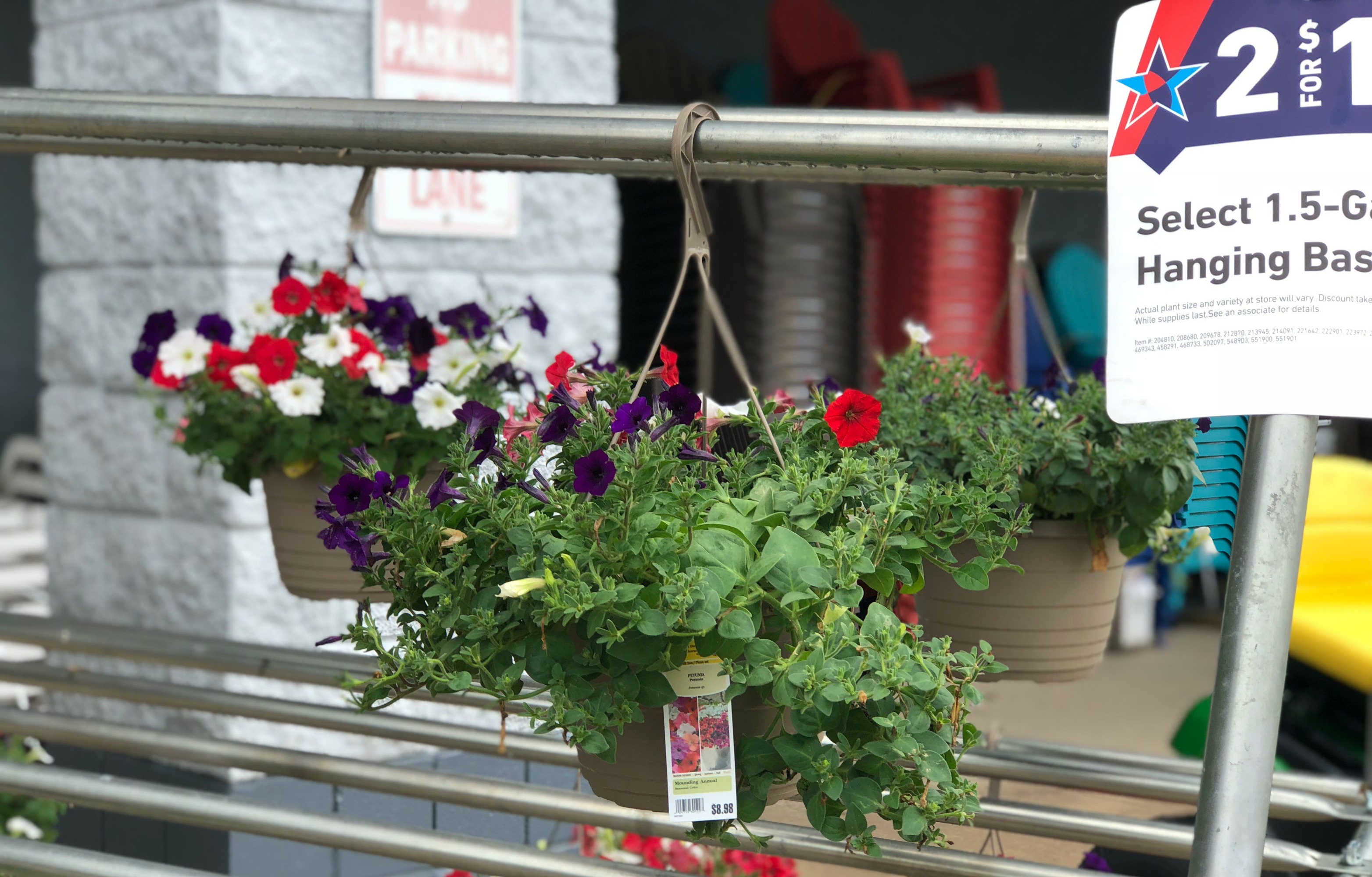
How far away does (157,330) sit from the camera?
1.35 metres

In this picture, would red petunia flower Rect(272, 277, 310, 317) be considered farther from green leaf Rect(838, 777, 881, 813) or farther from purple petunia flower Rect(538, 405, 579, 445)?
green leaf Rect(838, 777, 881, 813)

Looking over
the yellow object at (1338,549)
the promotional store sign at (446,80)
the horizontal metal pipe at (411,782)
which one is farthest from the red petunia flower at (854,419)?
the yellow object at (1338,549)

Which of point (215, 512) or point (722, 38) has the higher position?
point (722, 38)

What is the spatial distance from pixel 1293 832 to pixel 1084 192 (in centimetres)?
482

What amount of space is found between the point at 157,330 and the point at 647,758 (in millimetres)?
815

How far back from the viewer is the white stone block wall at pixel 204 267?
7.54 ft

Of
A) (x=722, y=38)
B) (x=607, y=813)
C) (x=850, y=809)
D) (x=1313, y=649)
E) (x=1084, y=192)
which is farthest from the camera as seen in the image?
(x=1084, y=192)

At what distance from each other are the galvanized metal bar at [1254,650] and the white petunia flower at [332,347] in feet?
2.79

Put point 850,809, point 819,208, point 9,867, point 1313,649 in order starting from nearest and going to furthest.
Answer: point 850,809 → point 9,867 → point 1313,649 → point 819,208

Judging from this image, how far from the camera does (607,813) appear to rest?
1.09 meters

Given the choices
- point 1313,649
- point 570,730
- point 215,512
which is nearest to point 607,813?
point 570,730

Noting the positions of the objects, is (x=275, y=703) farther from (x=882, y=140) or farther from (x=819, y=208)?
(x=819, y=208)

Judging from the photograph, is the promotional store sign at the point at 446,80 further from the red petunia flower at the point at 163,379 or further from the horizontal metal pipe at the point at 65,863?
the horizontal metal pipe at the point at 65,863

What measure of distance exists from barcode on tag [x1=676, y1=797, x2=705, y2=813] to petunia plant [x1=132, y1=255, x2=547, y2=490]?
1.83 feet
